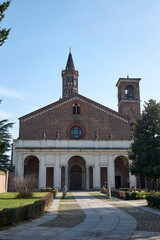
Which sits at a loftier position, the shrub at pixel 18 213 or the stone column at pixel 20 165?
the stone column at pixel 20 165

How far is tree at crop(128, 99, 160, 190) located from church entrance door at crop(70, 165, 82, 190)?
14.1m

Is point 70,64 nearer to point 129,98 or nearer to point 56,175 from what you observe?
point 129,98

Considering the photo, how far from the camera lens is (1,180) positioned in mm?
32156

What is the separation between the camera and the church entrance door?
38.9 meters

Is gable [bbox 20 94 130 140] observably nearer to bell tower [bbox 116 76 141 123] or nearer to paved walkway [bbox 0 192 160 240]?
bell tower [bbox 116 76 141 123]

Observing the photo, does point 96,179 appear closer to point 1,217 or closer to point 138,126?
point 138,126

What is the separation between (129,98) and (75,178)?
1818 cm

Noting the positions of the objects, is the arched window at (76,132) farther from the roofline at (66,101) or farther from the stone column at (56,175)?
the stone column at (56,175)

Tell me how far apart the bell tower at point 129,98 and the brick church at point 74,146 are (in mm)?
5806

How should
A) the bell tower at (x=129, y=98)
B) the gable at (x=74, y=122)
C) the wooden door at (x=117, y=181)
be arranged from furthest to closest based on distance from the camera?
the bell tower at (x=129, y=98) < the gable at (x=74, y=122) < the wooden door at (x=117, y=181)

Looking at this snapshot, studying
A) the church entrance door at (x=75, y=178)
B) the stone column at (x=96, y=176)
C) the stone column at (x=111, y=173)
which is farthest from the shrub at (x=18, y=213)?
the church entrance door at (x=75, y=178)

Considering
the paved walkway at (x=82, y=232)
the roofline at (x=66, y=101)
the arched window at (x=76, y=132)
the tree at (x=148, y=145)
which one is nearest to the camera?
the paved walkway at (x=82, y=232)

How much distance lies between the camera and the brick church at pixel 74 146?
3653 centimetres

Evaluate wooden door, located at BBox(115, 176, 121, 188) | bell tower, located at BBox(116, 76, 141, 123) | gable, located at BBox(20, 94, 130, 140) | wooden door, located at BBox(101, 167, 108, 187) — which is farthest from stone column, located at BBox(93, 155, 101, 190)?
bell tower, located at BBox(116, 76, 141, 123)
